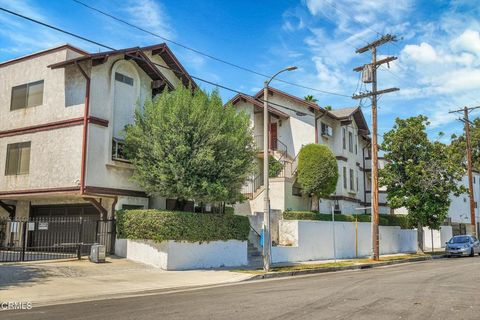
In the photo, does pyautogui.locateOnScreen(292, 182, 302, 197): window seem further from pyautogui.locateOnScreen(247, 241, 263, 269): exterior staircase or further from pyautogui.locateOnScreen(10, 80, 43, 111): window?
pyautogui.locateOnScreen(10, 80, 43, 111): window

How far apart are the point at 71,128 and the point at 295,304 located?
14.7 meters

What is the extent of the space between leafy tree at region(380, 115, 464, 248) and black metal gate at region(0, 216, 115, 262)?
20.0 metres

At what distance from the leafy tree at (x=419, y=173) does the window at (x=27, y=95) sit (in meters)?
22.8

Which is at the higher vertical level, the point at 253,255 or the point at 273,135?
the point at 273,135

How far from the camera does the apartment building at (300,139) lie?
31250mm

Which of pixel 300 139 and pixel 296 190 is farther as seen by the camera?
pixel 300 139

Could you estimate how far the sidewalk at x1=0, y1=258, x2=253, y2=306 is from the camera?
40.4ft

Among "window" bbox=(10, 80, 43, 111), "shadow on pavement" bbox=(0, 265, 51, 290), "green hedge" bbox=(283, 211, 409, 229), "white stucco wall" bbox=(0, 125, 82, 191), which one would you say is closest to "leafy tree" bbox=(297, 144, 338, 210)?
"green hedge" bbox=(283, 211, 409, 229)

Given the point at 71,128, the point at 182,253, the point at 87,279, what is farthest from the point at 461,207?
the point at 87,279

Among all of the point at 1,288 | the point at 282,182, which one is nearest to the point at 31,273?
the point at 1,288

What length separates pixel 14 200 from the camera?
24.9 m

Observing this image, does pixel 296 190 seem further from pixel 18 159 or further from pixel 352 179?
pixel 18 159

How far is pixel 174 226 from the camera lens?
63.4ft

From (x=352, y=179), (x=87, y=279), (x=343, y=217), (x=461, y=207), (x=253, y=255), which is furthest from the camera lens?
(x=461, y=207)
